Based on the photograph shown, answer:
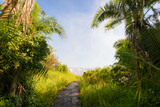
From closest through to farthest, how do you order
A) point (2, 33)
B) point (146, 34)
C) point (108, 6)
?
point (146, 34), point (2, 33), point (108, 6)

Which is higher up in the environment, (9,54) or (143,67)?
(9,54)

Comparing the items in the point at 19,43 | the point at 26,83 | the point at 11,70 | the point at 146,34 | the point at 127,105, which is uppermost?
the point at 19,43

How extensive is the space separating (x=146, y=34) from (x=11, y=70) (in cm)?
301

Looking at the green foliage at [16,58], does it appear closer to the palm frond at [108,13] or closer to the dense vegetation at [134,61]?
the dense vegetation at [134,61]

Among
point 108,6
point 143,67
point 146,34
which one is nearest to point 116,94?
point 143,67

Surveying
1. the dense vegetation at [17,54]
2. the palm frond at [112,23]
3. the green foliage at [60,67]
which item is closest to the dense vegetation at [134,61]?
the palm frond at [112,23]

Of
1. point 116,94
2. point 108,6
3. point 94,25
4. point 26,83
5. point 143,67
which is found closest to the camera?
point 143,67

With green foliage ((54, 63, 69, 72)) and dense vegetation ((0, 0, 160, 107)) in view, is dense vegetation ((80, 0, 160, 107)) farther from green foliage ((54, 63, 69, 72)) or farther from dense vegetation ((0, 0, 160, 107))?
green foliage ((54, 63, 69, 72))

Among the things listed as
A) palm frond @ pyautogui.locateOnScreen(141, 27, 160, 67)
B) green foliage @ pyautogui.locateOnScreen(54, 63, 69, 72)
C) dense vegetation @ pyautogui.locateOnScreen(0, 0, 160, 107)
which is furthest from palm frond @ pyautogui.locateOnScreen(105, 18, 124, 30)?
green foliage @ pyautogui.locateOnScreen(54, 63, 69, 72)

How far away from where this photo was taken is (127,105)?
7.32 feet

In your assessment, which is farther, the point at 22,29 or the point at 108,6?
the point at 108,6

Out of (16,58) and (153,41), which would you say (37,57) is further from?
(153,41)

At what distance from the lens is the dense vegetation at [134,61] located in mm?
1719

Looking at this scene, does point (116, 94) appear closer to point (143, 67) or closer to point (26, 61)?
point (143, 67)
